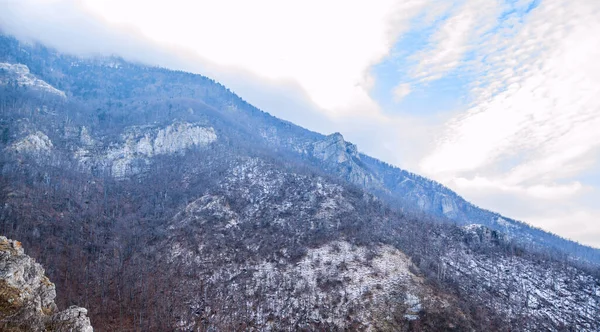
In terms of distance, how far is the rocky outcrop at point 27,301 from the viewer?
120ft

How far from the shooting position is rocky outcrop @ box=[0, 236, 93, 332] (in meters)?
36.5

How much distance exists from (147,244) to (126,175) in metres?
69.2

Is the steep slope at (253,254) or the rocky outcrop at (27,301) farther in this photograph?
the steep slope at (253,254)

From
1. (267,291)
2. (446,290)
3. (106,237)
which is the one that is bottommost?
(106,237)

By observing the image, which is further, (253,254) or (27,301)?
(253,254)

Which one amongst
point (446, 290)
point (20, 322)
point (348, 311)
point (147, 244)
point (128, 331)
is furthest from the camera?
point (147, 244)

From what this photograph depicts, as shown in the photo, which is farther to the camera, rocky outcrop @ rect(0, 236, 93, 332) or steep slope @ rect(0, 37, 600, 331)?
steep slope @ rect(0, 37, 600, 331)

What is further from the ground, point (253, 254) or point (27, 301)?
point (27, 301)

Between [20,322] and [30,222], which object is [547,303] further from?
[30,222]

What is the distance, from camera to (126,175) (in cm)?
16275

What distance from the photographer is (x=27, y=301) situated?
3984 cm

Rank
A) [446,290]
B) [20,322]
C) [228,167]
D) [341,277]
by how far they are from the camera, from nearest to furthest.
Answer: [20,322]
[446,290]
[341,277]
[228,167]

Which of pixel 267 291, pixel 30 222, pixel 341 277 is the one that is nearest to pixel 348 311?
pixel 341 277

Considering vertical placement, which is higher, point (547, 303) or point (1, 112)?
point (547, 303)
